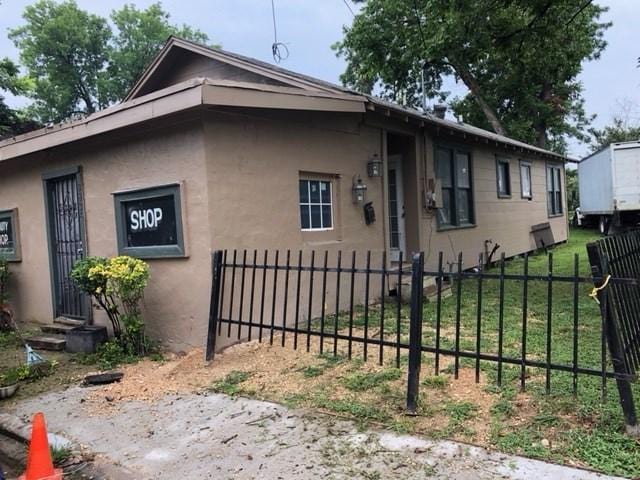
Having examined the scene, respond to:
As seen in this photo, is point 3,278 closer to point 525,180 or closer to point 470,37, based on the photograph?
point 470,37

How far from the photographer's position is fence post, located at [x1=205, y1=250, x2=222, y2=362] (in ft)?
16.8

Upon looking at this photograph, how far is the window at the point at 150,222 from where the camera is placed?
5.71 meters

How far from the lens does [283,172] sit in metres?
6.33

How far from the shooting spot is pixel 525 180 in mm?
14805

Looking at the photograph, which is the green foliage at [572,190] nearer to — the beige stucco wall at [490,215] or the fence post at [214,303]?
the beige stucco wall at [490,215]

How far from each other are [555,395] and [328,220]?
421 centimetres

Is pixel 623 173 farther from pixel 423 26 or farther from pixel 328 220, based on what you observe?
pixel 328 220

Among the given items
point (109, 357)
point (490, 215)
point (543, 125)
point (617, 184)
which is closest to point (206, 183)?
point (109, 357)

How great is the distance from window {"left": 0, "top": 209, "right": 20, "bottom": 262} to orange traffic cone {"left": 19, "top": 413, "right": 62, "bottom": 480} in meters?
6.17

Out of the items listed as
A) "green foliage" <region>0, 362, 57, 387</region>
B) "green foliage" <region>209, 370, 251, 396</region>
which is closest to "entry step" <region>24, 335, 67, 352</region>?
"green foliage" <region>0, 362, 57, 387</region>

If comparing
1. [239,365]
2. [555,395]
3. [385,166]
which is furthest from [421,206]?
[555,395]

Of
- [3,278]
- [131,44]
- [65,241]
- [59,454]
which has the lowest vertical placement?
[59,454]

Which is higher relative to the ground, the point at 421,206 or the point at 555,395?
the point at 421,206

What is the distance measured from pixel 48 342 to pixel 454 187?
792 cm
